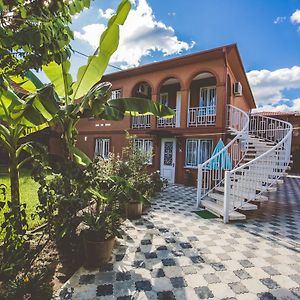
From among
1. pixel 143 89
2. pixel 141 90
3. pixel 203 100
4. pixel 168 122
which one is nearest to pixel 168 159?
pixel 168 122

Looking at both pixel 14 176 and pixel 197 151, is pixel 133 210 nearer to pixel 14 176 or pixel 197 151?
pixel 14 176

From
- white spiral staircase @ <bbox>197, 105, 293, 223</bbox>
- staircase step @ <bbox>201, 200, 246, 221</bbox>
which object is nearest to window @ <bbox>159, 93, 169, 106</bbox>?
white spiral staircase @ <bbox>197, 105, 293, 223</bbox>

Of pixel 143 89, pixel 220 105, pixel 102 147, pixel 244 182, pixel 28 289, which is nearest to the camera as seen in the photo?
pixel 28 289

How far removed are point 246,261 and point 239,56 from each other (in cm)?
1058

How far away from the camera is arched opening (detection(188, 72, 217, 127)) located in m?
12.3

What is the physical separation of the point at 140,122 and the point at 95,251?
37.8 ft

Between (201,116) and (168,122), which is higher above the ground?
(201,116)

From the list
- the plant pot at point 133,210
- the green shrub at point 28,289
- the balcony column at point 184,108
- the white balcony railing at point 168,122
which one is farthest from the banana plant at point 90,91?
the white balcony railing at point 168,122

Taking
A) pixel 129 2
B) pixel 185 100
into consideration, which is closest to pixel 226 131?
pixel 185 100

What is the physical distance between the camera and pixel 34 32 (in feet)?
5.28

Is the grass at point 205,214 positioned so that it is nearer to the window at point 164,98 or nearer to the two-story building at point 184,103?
the two-story building at point 184,103

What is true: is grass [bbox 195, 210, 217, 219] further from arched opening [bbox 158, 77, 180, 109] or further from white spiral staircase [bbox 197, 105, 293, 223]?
arched opening [bbox 158, 77, 180, 109]

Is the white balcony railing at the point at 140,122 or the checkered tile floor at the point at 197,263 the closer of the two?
the checkered tile floor at the point at 197,263

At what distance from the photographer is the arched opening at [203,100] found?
12.3 m
